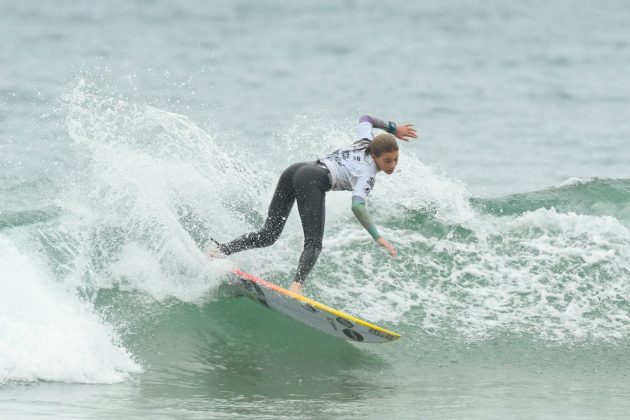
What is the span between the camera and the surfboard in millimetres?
9062

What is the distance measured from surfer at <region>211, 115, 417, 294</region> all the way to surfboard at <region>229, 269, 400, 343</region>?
165mm

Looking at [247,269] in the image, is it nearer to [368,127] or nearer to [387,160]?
[368,127]

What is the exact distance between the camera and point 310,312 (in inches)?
369

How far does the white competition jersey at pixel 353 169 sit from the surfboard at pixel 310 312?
105cm

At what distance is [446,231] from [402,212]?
660 mm

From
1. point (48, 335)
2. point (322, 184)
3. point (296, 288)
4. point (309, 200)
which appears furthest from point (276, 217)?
point (48, 335)

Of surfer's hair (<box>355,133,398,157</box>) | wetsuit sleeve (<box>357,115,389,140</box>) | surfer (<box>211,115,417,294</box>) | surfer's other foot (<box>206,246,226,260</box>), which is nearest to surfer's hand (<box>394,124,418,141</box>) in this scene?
surfer (<box>211,115,417,294</box>)

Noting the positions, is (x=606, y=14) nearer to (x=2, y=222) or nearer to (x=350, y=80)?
(x=350, y=80)

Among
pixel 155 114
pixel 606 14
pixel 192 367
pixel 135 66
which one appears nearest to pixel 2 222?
pixel 155 114

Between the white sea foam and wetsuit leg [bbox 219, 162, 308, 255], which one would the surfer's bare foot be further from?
the white sea foam

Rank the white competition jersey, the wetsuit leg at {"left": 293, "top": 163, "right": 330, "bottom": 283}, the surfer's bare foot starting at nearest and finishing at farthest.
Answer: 1. the white competition jersey
2. the surfer's bare foot
3. the wetsuit leg at {"left": 293, "top": 163, "right": 330, "bottom": 283}

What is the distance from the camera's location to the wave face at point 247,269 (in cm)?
923

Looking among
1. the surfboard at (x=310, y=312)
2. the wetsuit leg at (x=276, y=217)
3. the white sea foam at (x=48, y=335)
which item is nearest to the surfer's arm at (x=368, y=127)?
the wetsuit leg at (x=276, y=217)

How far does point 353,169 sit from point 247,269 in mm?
1884
